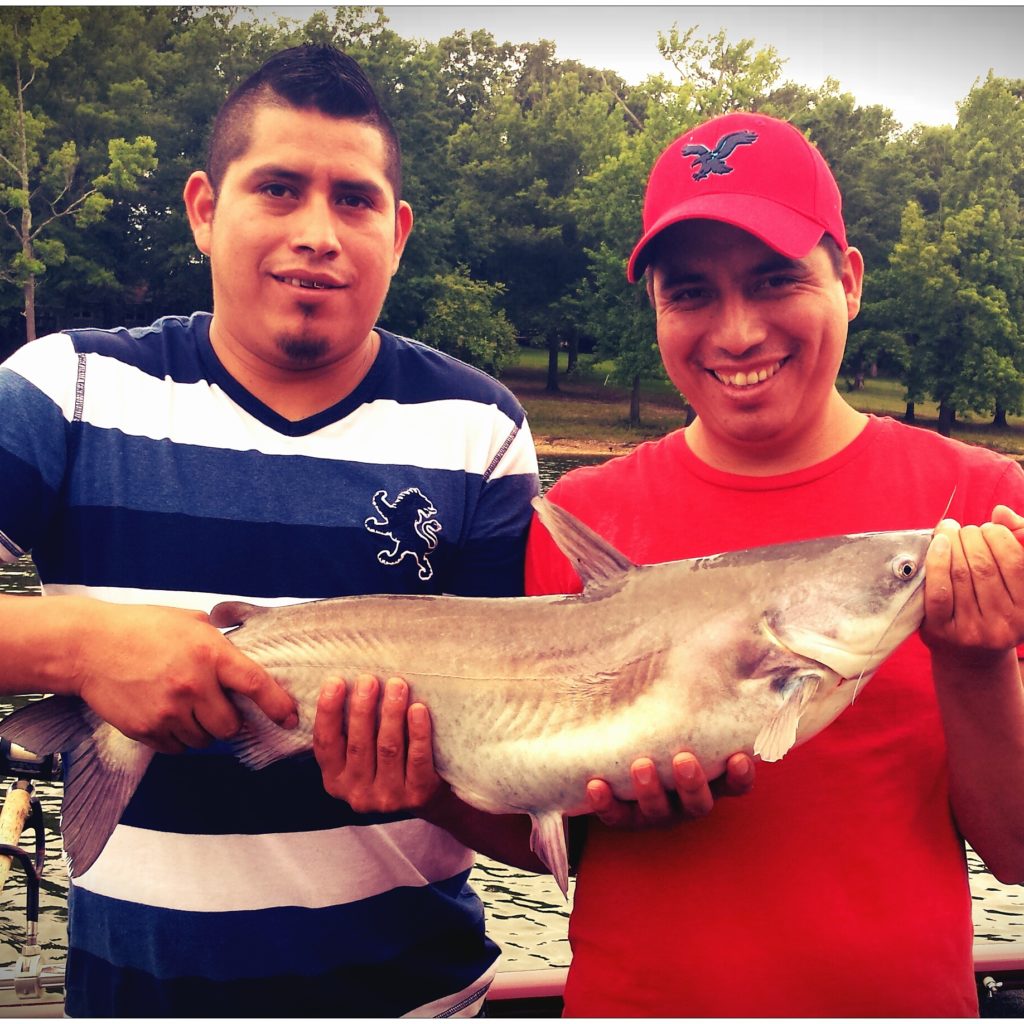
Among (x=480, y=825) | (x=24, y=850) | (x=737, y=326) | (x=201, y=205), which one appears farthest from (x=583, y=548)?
(x=24, y=850)

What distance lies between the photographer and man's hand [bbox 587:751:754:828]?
81.5 inches

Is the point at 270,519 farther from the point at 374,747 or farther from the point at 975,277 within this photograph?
the point at 975,277

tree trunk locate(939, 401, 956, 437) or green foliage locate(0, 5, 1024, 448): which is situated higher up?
green foliage locate(0, 5, 1024, 448)

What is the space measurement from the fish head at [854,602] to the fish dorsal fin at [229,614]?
1.07 meters

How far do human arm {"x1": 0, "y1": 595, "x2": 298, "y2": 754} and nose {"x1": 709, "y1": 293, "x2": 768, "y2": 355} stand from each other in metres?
1.18

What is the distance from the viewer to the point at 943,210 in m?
32.6

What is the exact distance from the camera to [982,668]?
202 cm

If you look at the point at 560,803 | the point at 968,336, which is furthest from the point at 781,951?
the point at 968,336

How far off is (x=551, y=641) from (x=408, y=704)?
0.32 m

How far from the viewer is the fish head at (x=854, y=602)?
2082mm

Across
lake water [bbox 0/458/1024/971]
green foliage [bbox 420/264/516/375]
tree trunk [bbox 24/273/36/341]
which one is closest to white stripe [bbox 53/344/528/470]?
lake water [bbox 0/458/1024/971]

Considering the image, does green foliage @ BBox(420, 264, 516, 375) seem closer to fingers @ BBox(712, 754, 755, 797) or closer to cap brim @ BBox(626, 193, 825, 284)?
cap brim @ BBox(626, 193, 825, 284)

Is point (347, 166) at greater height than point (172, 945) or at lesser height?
greater

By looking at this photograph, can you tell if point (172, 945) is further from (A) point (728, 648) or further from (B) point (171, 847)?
(A) point (728, 648)
